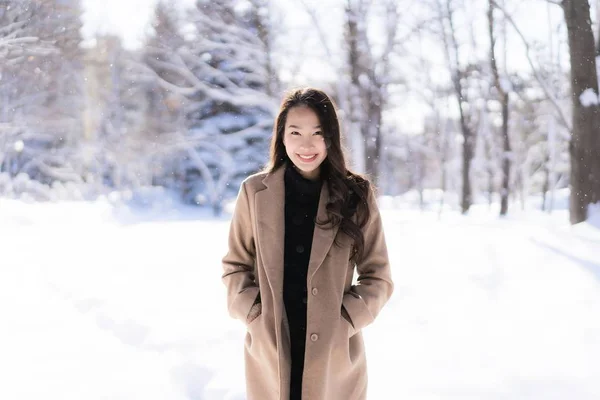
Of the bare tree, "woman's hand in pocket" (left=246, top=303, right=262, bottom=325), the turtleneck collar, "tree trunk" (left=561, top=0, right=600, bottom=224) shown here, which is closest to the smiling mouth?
the turtleneck collar

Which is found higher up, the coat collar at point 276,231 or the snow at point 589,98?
the snow at point 589,98

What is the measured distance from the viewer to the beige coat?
1.93m

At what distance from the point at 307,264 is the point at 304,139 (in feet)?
1.59

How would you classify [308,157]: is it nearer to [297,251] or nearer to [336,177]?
[336,177]

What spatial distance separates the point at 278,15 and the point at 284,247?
1168cm

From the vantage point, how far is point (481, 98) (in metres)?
21.7

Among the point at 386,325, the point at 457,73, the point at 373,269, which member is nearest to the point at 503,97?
the point at 457,73

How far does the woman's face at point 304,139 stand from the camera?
2.04 m

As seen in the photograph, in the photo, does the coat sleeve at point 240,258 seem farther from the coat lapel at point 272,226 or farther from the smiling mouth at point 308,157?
the smiling mouth at point 308,157

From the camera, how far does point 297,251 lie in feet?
6.73

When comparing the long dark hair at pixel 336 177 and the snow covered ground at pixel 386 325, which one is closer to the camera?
the long dark hair at pixel 336 177

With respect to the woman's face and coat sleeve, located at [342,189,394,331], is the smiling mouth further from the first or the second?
coat sleeve, located at [342,189,394,331]

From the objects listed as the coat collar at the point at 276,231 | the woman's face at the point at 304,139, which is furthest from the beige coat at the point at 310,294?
the woman's face at the point at 304,139

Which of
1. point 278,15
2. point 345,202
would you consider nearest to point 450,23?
point 278,15
